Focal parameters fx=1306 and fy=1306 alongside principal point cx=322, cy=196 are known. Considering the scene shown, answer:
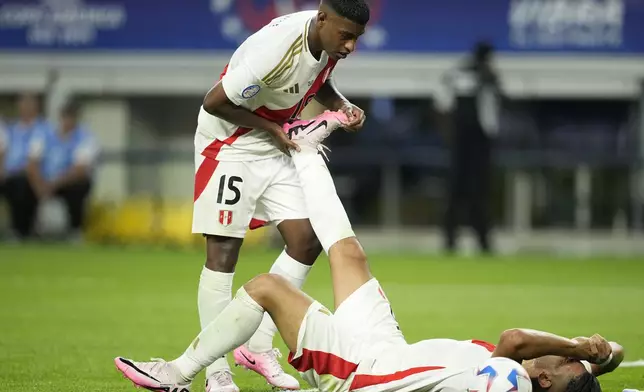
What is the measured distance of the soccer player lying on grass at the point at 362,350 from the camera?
558 cm

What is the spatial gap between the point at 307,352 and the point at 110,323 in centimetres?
489

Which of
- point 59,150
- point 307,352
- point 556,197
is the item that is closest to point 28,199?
point 59,150

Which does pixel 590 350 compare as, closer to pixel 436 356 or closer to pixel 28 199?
pixel 436 356

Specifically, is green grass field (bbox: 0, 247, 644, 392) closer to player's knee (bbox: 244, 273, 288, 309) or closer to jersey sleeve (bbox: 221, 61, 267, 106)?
player's knee (bbox: 244, 273, 288, 309)

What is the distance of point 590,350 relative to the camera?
5.70 m

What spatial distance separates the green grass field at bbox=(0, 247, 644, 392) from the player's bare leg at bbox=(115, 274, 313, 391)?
767 mm

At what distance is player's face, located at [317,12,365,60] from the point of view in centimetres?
665

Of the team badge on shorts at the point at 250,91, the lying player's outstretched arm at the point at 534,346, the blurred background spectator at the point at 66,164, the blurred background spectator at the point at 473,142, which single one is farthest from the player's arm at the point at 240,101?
the blurred background spectator at the point at 66,164

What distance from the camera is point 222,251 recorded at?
730cm

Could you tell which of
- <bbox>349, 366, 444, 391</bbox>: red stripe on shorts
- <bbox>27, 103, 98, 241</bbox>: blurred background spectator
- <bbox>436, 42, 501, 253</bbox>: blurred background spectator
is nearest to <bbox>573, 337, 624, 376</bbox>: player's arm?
<bbox>349, 366, 444, 391</bbox>: red stripe on shorts

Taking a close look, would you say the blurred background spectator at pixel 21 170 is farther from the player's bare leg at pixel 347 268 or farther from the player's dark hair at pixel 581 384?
the player's dark hair at pixel 581 384

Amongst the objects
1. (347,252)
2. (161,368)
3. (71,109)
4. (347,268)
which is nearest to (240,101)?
(347,252)

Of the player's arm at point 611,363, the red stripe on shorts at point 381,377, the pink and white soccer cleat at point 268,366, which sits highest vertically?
the red stripe on shorts at point 381,377

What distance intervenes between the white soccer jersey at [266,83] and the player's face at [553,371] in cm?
221
